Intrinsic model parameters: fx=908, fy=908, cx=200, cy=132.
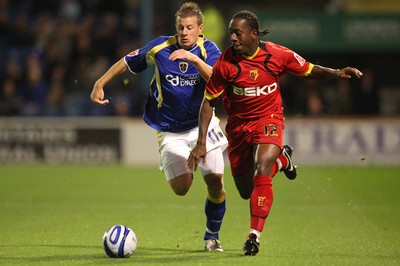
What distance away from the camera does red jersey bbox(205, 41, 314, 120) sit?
26.3 feet

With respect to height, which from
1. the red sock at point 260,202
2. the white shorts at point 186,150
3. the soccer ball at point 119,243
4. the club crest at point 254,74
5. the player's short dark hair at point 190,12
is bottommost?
the soccer ball at point 119,243

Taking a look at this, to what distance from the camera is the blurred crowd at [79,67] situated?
60.8 ft

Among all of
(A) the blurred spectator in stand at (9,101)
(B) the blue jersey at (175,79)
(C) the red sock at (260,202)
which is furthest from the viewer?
(A) the blurred spectator in stand at (9,101)

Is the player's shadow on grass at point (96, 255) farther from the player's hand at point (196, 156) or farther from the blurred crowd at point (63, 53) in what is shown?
the blurred crowd at point (63, 53)

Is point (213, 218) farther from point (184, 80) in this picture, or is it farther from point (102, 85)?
point (102, 85)

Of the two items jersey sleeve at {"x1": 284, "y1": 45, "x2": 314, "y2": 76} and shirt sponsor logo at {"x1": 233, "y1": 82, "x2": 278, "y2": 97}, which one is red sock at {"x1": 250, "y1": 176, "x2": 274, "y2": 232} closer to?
shirt sponsor logo at {"x1": 233, "y1": 82, "x2": 278, "y2": 97}

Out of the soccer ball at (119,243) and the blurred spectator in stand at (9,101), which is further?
the blurred spectator in stand at (9,101)

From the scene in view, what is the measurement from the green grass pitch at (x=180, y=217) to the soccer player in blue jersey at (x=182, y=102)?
0.57m

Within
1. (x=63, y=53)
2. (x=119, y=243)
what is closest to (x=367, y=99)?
(x=63, y=53)

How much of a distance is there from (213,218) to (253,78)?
57.1 inches

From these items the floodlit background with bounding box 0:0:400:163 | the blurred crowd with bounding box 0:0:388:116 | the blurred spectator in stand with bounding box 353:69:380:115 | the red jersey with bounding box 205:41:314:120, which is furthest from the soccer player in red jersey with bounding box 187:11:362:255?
the blurred spectator in stand with bounding box 353:69:380:115

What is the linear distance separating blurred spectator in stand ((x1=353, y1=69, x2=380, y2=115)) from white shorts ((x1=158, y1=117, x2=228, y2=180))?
10.1 metres

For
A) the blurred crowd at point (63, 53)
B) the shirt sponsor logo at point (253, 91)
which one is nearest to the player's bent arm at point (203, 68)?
the shirt sponsor logo at point (253, 91)

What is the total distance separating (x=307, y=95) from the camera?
61.0 feet
